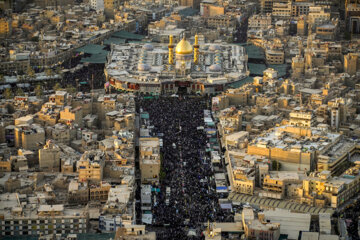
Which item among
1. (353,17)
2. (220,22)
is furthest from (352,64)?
(220,22)

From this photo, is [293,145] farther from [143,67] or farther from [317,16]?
[317,16]

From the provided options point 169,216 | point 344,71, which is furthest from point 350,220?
point 344,71

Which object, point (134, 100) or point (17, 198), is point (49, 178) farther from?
point (134, 100)

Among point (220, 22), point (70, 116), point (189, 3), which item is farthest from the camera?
point (189, 3)

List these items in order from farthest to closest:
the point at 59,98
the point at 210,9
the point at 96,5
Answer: the point at 96,5 < the point at 210,9 < the point at 59,98

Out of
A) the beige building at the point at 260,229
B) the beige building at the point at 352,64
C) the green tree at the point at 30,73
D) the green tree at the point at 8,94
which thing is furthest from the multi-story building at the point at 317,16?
the beige building at the point at 260,229

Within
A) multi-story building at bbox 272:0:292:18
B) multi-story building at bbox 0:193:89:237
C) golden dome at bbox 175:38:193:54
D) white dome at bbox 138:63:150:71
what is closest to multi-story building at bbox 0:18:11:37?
white dome at bbox 138:63:150:71
